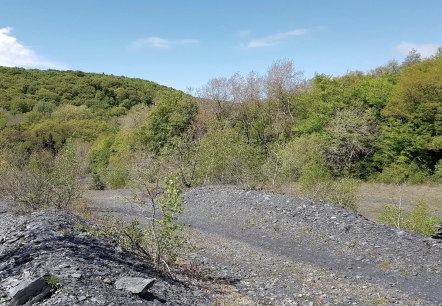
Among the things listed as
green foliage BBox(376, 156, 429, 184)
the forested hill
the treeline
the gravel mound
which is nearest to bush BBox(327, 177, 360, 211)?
the gravel mound

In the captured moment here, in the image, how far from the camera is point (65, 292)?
633 cm

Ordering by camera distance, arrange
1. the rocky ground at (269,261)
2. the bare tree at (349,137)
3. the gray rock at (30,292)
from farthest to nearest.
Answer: the bare tree at (349,137) → the rocky ground at (269,261) → the gray rock at (30,292)

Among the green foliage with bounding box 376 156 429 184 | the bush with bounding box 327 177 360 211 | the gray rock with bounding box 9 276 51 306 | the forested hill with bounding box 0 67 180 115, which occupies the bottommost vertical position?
the green foliage with bounding box 376 156 429 184

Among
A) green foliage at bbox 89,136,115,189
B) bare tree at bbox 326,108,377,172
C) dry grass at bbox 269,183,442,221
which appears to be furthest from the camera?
green foliage at bbox 89,136,115,189

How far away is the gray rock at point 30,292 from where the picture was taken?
6186 mm

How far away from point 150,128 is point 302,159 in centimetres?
2517

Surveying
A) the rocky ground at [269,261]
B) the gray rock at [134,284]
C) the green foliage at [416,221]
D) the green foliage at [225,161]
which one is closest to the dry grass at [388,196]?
the green foliage at [225,161]

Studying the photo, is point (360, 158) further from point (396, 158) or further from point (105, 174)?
point (105, 174)

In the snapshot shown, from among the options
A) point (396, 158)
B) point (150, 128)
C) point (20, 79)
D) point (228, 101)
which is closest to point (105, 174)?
point (150, 128)

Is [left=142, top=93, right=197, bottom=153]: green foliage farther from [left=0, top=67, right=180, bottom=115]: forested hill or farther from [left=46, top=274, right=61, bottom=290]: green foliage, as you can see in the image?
[left=46, top=274, right=61, bottom=290]: green foliage

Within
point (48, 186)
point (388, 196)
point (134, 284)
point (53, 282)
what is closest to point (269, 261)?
point (134, 284)

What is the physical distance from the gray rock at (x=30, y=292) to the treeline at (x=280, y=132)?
17.6m

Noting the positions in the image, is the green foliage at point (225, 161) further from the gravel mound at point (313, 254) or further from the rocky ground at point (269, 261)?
the rocky ground at point (269, 261)

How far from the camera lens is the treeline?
2662 centimetres
